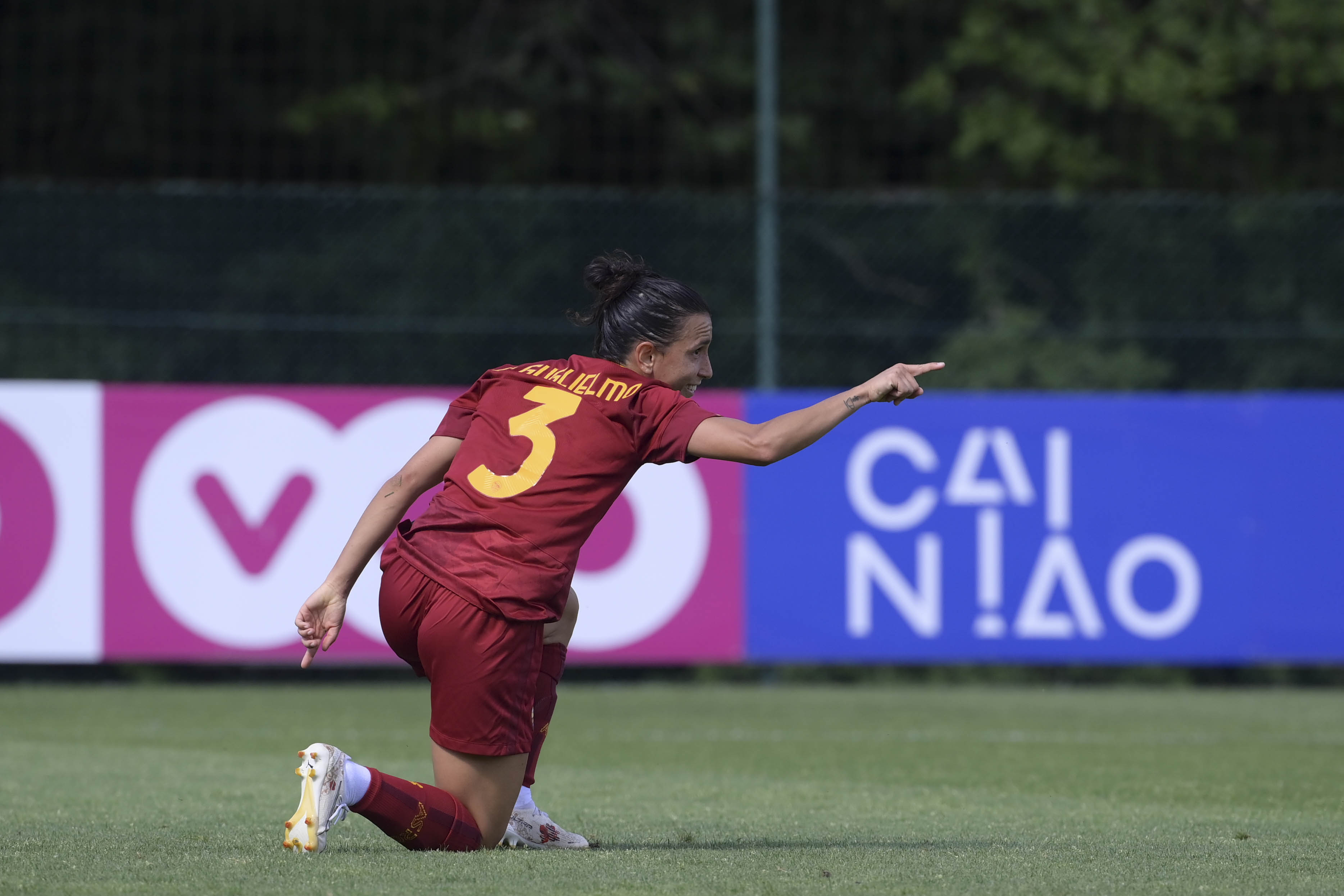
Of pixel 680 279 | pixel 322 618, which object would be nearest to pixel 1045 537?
pixel 680 279

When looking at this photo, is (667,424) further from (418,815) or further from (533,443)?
(418,815)

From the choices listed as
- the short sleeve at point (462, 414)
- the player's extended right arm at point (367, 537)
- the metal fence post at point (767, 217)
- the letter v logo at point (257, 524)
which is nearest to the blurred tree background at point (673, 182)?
the metal fence post at point (767, 217)

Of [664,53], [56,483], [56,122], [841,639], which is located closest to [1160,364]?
[841,639]

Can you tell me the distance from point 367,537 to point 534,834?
0.97 metres

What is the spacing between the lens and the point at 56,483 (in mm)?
10688

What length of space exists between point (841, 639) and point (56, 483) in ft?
15.5

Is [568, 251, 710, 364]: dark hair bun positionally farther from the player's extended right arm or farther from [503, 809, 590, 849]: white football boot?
[503, 809, 590, 849]: white football boot

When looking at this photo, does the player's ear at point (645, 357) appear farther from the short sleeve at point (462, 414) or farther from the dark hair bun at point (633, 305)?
the short sleeve at point (462, 414)

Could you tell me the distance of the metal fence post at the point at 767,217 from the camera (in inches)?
476

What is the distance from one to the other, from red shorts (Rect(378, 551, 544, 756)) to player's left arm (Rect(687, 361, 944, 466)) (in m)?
0.67

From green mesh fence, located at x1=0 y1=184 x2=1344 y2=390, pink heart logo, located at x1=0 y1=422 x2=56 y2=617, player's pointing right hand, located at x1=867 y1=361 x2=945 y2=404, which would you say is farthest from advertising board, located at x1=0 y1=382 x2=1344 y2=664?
player's pointing right hand, located at x1=867 y1=361 x2=945 y2=404

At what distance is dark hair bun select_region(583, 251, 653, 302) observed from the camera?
4.75 m

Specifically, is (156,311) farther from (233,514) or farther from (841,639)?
(841,639)

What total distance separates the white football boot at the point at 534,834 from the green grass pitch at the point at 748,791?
0.58 feet
